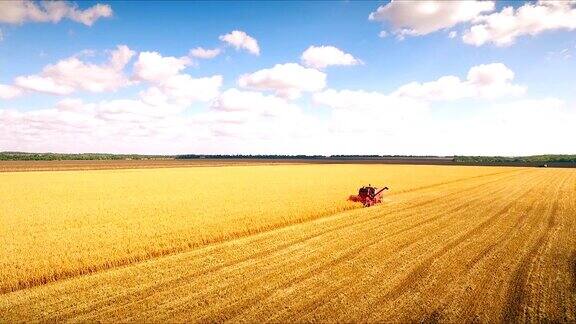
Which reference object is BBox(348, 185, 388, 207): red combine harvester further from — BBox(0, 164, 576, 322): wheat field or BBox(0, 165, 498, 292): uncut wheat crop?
BBox(0, 164, 576, 322): wheat field

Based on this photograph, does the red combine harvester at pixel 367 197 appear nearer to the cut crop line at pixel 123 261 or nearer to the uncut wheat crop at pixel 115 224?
the uncut wheat crop at pixel 115 224

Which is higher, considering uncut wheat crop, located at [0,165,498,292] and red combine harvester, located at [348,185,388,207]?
red combine harvester, located at [348,185,388,207]

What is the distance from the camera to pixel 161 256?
1147 cm

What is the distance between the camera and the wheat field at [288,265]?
7.59m

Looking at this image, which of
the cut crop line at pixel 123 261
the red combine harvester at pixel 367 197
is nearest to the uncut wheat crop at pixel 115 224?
the cut crop line at pixel 123 261

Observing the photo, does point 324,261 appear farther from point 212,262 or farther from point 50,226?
point 50,226

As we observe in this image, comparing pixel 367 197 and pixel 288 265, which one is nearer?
pixel 288 265

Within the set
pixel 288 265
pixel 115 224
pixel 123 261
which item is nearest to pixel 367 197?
pixel 288 265

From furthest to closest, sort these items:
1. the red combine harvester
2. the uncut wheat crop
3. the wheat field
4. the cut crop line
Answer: the red combine harvester < the uncut wheat crop < the cut crop line < the wheat field

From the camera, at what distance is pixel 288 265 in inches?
403

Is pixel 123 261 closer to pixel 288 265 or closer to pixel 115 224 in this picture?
pixel 288 265

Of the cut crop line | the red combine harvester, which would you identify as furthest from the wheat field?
the red combine harvester

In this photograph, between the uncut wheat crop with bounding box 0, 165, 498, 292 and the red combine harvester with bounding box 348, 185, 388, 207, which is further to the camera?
the red combine harvester with bounding box 348, 185, 388, 207

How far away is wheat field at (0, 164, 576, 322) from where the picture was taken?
7.59 m
